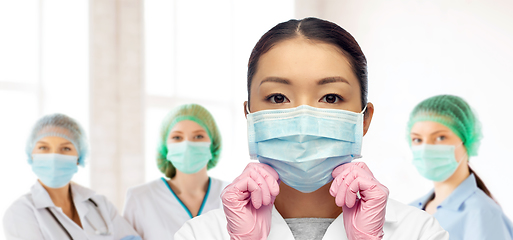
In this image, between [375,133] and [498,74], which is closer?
[498,74]

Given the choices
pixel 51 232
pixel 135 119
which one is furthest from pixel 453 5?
pixel 51 232

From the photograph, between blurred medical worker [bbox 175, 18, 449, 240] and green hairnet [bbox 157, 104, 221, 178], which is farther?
green hairnet [bbox 157, 104, 221, 178]

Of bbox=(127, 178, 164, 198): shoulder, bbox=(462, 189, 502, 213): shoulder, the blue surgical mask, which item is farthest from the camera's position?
bbox=(127, 178, 164, 198): shoulder

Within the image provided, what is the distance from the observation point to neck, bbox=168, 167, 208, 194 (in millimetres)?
3238

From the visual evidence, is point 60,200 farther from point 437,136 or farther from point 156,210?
point 437,136

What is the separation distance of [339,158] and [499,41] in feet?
13.2

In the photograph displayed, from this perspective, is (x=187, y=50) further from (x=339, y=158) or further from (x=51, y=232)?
(x=339, y=158)

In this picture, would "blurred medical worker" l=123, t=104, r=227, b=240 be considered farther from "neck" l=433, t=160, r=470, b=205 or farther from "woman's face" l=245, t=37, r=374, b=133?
"woman's face" l=245, t=37, r=374, b=133

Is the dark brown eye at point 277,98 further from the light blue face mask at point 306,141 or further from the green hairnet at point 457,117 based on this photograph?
the green hairnet at point 457,117

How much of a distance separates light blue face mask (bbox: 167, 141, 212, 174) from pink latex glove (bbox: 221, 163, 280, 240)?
1.99m

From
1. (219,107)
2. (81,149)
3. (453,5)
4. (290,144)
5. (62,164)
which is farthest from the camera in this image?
(219,107)

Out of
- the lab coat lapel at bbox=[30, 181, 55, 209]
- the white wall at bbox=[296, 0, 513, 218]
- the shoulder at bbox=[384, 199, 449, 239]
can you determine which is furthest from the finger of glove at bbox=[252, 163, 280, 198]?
the white wall at bbox=[296, 0, 513, 218]

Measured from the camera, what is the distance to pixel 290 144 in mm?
1304

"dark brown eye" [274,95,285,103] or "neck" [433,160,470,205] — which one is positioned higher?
"dark brown eye" [274,95,285,103]
